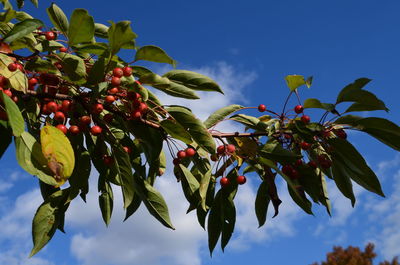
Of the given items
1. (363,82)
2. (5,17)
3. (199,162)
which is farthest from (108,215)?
(363,82)

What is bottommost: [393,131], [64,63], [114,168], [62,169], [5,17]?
[62,169]

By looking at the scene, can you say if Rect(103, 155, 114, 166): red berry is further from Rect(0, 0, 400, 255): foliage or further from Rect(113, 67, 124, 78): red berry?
Rect(113, 67, 124, 78): red berry

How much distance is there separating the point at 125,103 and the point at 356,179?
3.54 feet

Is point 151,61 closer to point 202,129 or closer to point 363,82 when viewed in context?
point 202,129

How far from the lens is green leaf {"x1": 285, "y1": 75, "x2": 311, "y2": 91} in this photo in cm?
215

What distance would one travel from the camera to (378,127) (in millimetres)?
2041

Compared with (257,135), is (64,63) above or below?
below

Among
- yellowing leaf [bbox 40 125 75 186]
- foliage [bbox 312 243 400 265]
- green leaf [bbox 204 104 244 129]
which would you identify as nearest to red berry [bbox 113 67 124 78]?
yellowing leaf [bbox 40 125 75 186]

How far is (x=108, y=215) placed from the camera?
231cm

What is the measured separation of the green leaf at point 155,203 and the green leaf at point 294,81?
2.63 ft

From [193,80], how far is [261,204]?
2.61 ft

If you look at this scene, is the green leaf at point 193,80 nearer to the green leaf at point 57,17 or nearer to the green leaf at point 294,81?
the green leaf at point 294,81

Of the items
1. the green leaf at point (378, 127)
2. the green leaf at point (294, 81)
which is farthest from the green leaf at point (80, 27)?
the green leaf at point (378, 127)

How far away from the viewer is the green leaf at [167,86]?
1987 mm
